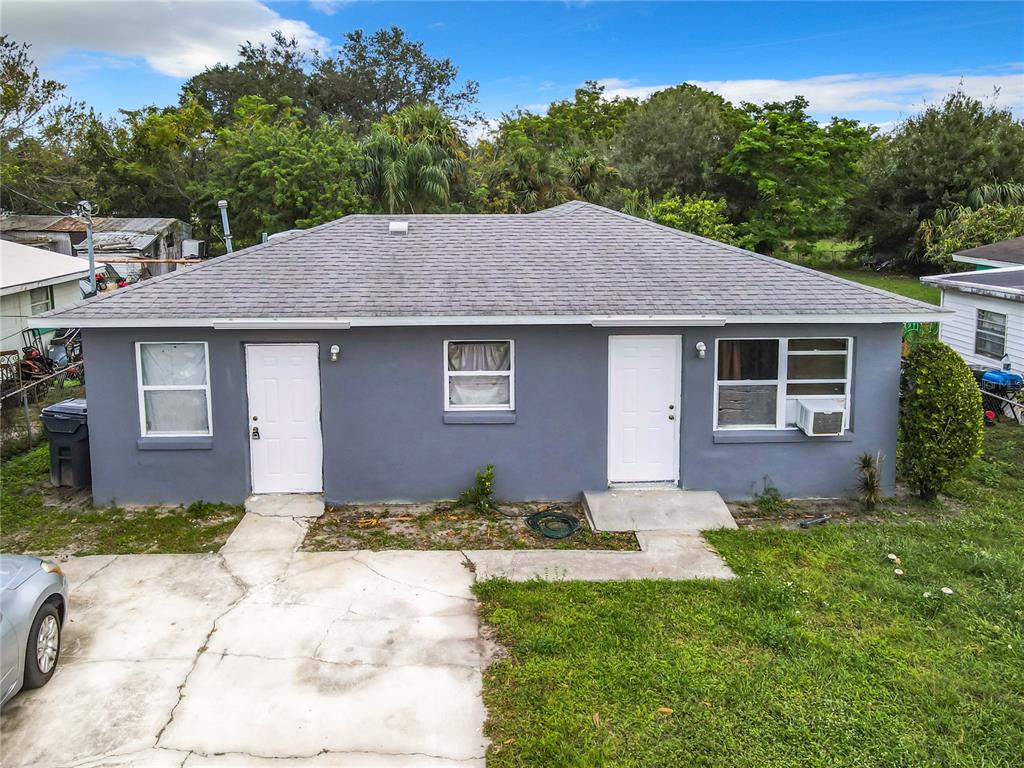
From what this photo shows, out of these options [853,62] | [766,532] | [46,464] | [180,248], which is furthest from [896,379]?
[180,248]

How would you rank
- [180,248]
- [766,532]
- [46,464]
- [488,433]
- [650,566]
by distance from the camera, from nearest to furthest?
[650,566] < [766,532] < [488,433] < [46,464] < [180,248]

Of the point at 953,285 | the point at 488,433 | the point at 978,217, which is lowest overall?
the point at 488,433

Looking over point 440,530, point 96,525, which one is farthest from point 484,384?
point 96,525

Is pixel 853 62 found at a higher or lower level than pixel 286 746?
higher

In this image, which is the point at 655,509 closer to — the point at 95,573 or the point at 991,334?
the point at 95,573

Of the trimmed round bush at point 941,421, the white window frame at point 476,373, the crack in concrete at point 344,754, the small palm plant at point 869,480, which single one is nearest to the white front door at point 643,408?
the white window frame at point 476,373

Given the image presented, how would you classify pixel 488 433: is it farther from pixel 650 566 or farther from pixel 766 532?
pixel 766 532

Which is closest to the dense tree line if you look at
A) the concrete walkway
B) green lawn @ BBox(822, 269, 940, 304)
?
green lawn @ BBox(822, 269, 940, 304)

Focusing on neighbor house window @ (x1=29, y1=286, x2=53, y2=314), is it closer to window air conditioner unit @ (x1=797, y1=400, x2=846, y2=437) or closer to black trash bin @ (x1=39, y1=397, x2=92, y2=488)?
black trash bin @ (x1=39, y1=397, x2=92, y2=488)
